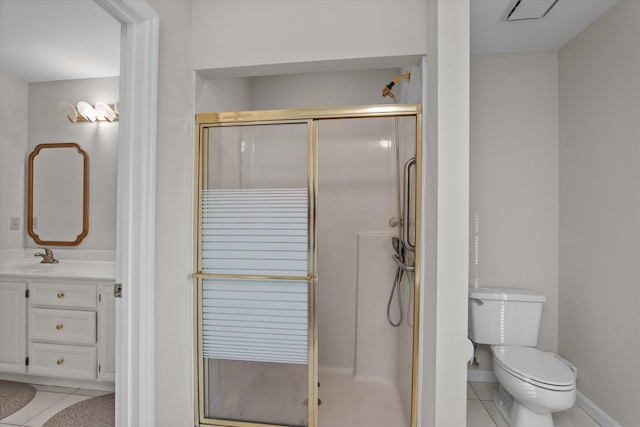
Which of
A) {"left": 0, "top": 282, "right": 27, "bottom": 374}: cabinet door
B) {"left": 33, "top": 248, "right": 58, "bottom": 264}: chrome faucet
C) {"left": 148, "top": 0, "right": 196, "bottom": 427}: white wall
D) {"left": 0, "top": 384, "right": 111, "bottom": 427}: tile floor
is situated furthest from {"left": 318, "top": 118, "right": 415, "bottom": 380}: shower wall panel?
{"left": 33, "top": 248, "right": 58, "bottom": 264}: chrome faucet

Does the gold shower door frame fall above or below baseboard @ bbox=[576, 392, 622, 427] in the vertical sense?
above

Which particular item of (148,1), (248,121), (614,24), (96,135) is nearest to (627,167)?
(614,24)

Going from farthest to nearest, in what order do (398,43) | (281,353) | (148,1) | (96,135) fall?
1. (96,135)
2. (281,353)
3. (398,43)
4. (148,1)

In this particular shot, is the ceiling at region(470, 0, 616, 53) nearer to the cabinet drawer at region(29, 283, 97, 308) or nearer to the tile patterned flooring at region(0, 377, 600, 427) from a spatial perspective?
the tile patterned flooring at region(0, 377, 600, 427)

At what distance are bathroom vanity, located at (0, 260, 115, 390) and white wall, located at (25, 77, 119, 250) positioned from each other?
0.53 meters

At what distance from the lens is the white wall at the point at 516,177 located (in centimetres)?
246

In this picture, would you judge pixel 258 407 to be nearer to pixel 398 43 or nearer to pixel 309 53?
pixel 309 53

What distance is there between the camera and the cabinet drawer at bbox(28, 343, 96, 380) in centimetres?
237

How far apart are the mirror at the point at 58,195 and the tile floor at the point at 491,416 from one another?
329 cm

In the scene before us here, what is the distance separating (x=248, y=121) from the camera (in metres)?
1.93

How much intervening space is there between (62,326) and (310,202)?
6.75ft

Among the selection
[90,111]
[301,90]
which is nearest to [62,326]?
[90,111]

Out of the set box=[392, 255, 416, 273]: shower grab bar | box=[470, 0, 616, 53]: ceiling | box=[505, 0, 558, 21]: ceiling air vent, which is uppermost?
box=[470, 0, 616, 53]: ceiling

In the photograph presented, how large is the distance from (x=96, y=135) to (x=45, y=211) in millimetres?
815
